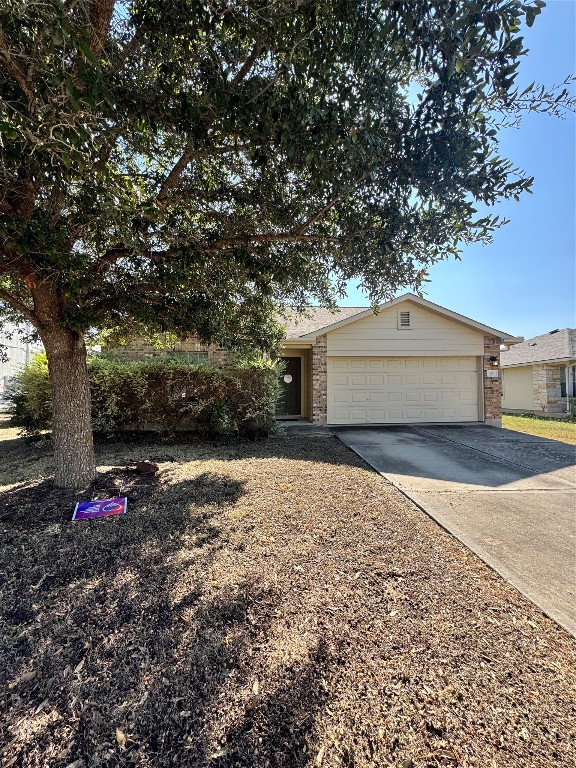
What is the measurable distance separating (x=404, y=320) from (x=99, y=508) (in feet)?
33.7

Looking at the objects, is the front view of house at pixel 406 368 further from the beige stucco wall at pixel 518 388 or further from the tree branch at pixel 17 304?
the beige stucco wall at pixel 518 388

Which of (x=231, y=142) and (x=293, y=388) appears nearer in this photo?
(x=231, y=142)

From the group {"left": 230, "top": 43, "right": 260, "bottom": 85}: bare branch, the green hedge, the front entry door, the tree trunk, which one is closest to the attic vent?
the front entry door

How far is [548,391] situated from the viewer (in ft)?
55.8

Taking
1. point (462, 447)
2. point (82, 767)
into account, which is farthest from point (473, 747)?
point (462, 447)

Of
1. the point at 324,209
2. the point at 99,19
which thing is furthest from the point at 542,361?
the point at 99,19

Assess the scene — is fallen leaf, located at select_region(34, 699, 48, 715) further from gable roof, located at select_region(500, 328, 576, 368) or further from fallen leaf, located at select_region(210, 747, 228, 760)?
gable roof, located at select_region(500, 328, 576, 368)

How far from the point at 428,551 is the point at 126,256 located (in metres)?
4.67

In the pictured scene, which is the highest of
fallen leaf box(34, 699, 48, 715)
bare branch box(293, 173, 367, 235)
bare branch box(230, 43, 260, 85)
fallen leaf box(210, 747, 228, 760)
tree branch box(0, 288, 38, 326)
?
bare branch box(230, 43, 260, 85)

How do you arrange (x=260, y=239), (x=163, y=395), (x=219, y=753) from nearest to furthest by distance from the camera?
(x=219, y=753) → (x=260, y=239) → (x=163, y=395)

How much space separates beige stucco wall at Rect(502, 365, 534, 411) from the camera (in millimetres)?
18391

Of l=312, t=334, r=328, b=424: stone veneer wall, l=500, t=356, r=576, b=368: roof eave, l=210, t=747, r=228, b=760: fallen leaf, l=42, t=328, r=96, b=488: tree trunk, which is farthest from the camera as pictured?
l=500, t=356, r=576, b=368: roof eave

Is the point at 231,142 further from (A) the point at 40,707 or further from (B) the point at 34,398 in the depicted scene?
(B) the point at 34,398

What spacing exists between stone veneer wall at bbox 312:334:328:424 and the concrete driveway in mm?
1838
